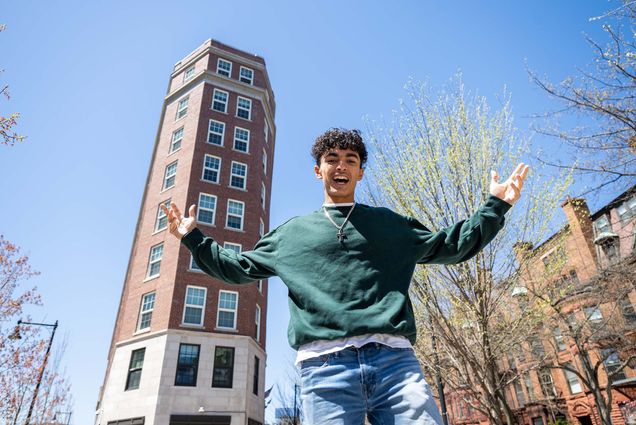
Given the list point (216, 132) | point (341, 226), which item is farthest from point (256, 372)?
point (341, 226)

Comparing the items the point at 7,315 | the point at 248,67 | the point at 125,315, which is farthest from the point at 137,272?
the point at 248,67

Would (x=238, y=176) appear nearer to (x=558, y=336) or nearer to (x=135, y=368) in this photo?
(x=135, y=368)

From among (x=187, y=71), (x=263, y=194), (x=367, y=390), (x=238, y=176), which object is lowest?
(x=367, y=390)

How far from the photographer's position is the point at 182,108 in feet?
92.2

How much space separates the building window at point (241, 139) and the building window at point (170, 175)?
4.16m

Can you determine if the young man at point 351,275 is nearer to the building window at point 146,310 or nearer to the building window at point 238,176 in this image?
the building window at point 146,310

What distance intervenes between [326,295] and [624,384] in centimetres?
2912

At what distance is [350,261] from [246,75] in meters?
30.6

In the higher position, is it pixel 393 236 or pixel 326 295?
pixel 393 236

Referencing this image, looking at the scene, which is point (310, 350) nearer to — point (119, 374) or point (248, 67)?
point (119, 374)

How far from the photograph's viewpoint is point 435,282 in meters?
9.00

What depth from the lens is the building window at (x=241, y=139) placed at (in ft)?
87.1

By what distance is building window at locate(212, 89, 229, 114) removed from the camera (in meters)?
27.4

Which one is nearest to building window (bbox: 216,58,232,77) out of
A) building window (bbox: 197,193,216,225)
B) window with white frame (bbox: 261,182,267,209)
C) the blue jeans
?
window with white frame (bbox: 261,182,267,209)
